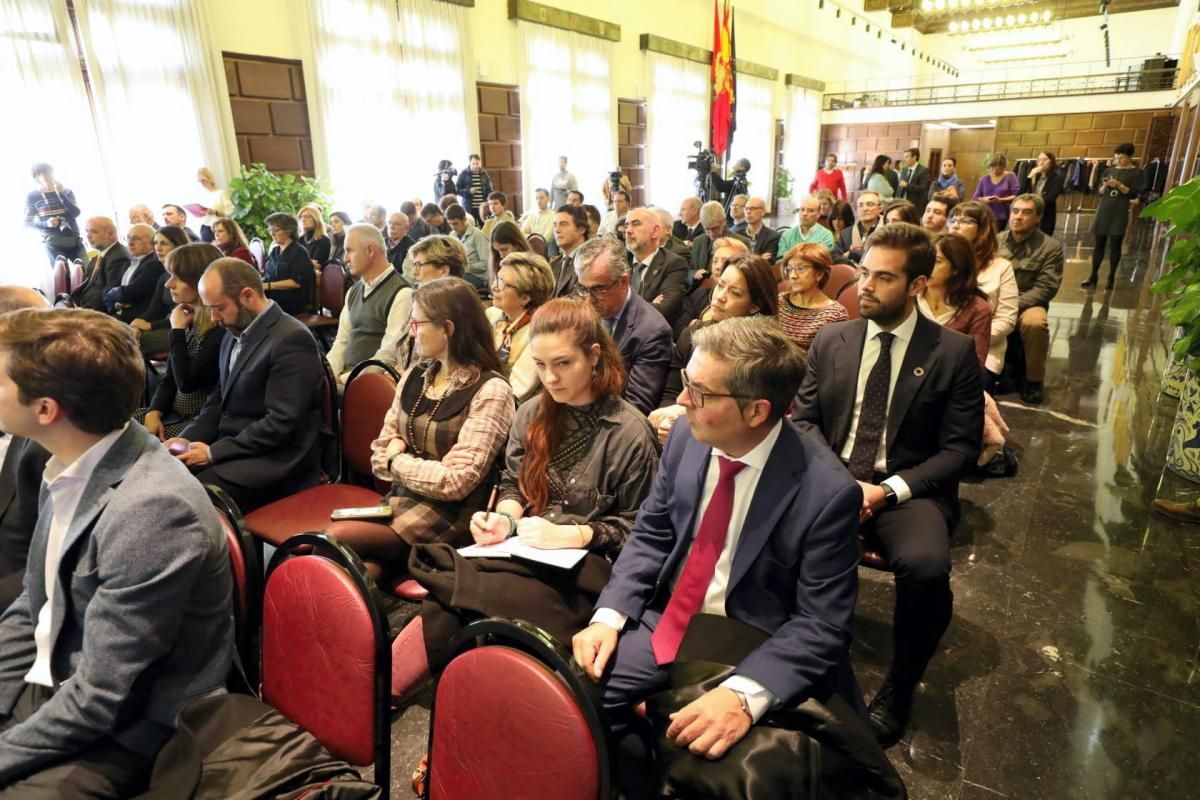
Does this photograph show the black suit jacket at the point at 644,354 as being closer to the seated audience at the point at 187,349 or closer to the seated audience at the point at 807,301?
the seated audience at the point at 807,301

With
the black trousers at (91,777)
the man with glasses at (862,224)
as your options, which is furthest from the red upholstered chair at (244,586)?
the man with glasses at (862,224)

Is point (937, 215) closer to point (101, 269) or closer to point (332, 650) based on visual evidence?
point (332, 650)

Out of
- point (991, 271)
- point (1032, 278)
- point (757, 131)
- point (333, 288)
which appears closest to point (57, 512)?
point (333, 288)

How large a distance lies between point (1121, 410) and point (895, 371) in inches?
122

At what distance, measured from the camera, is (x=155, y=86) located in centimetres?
679

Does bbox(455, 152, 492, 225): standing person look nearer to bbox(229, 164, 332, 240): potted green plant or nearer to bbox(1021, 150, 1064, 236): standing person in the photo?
bbox(229, 164, 332, 240): potted green plant

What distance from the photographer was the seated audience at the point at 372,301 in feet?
11.0

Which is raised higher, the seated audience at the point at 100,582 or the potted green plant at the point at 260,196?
the potted green plant at the point at 260,196

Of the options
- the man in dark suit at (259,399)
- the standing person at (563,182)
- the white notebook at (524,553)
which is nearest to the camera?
the white notebook at (524,553)

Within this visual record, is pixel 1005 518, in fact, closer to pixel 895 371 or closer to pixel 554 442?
pixel 895 371

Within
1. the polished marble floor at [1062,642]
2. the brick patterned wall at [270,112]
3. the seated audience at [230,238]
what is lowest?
the polished marble floor at [1062,642]

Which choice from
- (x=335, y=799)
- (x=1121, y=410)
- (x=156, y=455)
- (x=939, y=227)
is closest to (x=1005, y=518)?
(x=1121, y=410)

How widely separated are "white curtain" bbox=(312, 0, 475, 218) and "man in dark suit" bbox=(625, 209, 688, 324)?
4845 millimetres

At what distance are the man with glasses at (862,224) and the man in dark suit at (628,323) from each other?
3.47 metres
